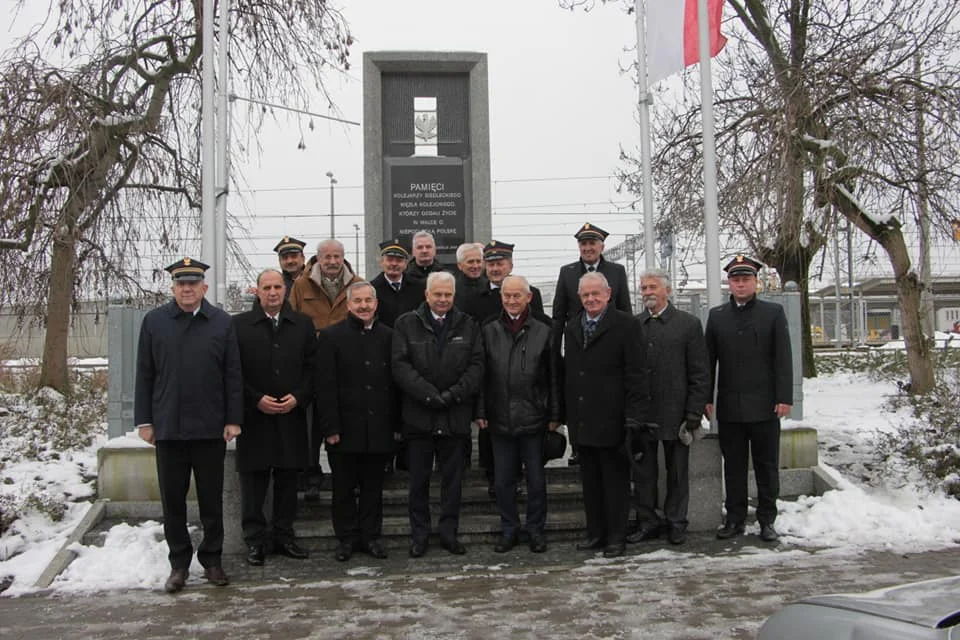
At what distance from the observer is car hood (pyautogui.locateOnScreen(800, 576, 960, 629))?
1.96 metres

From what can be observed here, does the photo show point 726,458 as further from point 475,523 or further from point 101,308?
point 101,308

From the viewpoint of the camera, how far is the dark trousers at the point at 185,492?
5270 mm

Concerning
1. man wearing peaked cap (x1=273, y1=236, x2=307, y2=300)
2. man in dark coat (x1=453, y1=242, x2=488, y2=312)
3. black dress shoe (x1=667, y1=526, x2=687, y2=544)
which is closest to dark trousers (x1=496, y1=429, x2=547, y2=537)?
black dress shoe (x1=667, y1=526, x2=687, y2=544)

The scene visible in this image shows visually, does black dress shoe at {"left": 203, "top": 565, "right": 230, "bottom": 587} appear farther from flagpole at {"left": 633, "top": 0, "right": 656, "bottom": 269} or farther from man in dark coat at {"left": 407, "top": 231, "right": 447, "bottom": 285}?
flagpole at {"left": 633, "top": 0, "right": 656, "bottom": 269}

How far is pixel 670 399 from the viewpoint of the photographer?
600 centimetres

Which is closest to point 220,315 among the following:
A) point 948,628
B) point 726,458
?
point 726,458

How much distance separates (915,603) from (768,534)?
4.11m

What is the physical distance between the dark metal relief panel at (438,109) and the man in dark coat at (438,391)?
3699 millimetres

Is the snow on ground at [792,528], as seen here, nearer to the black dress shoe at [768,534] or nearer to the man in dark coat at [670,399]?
the black dress shoe at [768,534]

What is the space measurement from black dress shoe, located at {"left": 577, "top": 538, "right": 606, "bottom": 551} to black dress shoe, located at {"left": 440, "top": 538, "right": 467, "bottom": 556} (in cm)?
81

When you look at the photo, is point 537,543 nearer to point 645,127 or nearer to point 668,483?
point 668,483

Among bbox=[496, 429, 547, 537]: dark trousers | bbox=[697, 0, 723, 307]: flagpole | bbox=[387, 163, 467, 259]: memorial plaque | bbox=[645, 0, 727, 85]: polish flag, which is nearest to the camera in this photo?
bbox=[496, 429, 547, 537]: dark trousers

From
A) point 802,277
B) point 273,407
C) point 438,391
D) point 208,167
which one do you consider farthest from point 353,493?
point 802,277

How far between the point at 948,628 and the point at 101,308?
11559 mm
